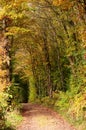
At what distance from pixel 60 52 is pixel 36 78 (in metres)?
14.4

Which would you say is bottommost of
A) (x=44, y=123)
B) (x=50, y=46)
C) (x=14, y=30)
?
(x=44, y=123)

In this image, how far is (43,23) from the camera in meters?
29.2

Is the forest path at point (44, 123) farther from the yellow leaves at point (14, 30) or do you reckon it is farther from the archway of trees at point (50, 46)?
Result: the yellow leaves at point (14, 30)

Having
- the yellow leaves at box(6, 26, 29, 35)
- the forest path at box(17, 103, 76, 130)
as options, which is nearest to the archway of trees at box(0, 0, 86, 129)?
the yellow leaves at box(6, 26, 29, 35)

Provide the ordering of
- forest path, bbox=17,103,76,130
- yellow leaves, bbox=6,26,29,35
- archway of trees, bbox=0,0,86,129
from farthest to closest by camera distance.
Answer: yellow leaves, bbox=6,26,29,35 < forest path, bbox=17,103,76,130 < archway of trees, bbox=0,0,86,129

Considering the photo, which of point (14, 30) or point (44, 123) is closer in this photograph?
point (44, 123)

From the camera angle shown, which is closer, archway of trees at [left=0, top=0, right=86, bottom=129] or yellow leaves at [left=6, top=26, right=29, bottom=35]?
archway of trees at [left=0, top=0, right=86, bottom=129]

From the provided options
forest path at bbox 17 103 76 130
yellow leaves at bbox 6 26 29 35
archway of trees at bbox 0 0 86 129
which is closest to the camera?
archway of trees at bbox 0 0 86 129

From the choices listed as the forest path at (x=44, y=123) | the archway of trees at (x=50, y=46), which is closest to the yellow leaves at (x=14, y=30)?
the archway of trees at (x=50, y=46)

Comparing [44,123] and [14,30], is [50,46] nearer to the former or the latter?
[14,30]

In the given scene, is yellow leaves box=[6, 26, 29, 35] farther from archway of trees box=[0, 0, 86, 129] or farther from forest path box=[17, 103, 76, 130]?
forest path box=[17, 103, 76, 130]

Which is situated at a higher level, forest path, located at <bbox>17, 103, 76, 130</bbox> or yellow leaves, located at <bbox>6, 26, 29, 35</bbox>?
yellow leaves, located at <bbox>6, 26, 29, 35</bbox>

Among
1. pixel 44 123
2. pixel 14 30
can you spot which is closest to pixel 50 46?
pixel 14 30

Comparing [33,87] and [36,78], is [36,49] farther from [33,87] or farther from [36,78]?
[33,87]
